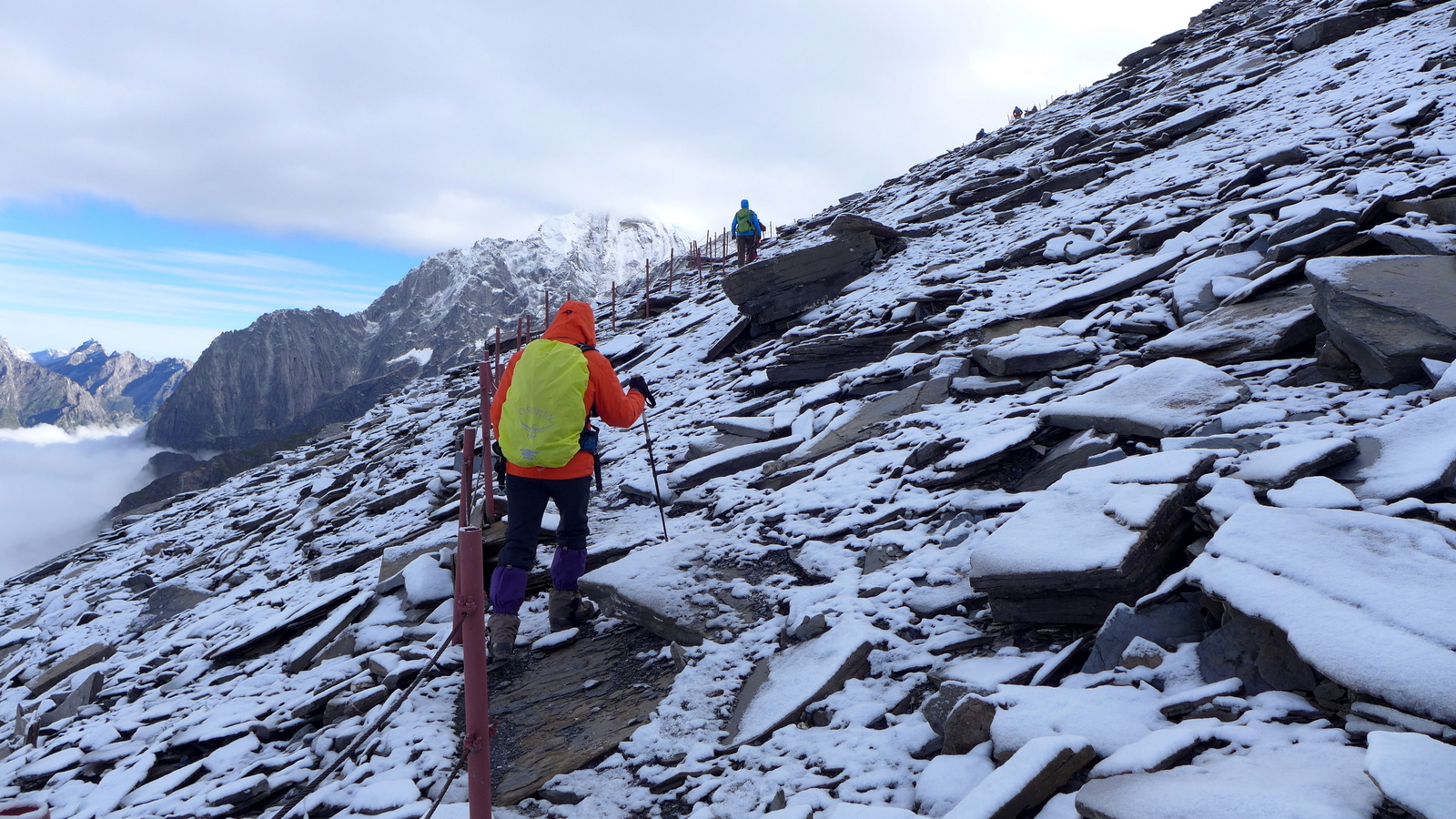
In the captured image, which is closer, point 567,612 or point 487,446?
point 567,612

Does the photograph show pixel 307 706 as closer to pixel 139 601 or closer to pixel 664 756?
pixel 664 756

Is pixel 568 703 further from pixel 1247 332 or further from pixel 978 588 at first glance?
pixel 1247 332

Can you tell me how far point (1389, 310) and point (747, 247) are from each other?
1587 centimetres

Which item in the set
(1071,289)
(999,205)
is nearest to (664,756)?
(1071,289)

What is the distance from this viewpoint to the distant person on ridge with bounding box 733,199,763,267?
19.0m

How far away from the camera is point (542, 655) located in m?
5.04

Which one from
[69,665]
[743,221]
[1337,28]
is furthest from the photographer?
[743,221]

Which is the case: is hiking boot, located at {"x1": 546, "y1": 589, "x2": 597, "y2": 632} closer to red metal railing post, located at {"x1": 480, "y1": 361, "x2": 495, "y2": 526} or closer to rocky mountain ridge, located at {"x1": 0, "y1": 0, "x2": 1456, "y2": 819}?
rocky mountain ridge, located at {"x1": 0, "y1": 0, "x2": 1456, "y2": 819}

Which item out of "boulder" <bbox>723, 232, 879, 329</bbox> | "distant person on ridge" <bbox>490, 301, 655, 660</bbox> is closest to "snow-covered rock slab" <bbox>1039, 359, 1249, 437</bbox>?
"distant person on ridge" <bbox>490, 301, 655, 660</bbox>

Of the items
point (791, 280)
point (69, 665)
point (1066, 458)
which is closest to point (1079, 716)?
point (1066, 458)

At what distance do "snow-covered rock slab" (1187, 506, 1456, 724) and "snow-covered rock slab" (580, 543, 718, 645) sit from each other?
291 centimetres

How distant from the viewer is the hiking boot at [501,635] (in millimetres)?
4875

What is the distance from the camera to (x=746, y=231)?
62.8ft

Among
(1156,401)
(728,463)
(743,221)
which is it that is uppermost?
(743,221)
